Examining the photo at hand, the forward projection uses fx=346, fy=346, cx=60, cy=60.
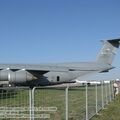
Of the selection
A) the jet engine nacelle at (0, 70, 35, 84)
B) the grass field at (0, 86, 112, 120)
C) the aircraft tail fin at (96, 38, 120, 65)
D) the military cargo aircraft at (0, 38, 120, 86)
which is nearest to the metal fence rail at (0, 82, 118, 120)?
the grass field at (0, 86, 112, 120)

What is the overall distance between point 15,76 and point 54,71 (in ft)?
15.1

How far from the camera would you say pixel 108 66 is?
3850cm

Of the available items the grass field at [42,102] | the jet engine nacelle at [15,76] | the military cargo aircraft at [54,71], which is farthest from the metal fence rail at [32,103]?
the military cargo aircraft at [54,71]

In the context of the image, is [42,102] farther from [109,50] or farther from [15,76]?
[109,50]

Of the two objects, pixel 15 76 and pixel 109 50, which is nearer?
pixel 15 76

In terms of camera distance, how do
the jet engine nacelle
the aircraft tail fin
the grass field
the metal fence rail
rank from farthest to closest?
the aircraft tail fin, the jet engine nacelle, the grass field, the metal fence rail

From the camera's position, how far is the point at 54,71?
34719 millimetres

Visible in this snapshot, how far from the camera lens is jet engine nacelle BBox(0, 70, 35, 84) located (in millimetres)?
31656

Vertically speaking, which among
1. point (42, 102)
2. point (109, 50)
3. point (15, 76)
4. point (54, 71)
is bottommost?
point (42, 102)

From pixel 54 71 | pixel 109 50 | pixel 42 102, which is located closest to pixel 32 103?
pixel 42 102

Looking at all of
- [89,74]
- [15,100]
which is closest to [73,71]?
[89,74]

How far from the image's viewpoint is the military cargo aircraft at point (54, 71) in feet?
106

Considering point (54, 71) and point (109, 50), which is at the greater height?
point (109, 50)

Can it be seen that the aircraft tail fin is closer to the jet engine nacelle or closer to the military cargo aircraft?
the military cargo aircraft
